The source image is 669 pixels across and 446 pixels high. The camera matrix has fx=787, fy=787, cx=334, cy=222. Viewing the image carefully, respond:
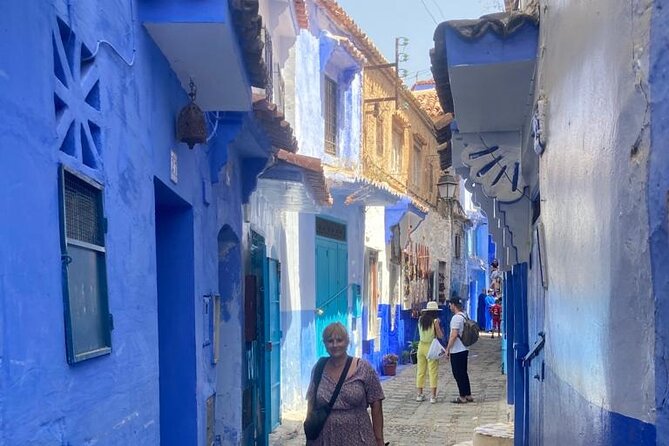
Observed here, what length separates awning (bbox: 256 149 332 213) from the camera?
8117 mm

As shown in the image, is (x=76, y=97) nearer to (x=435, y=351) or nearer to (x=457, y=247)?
(x=435, y=351)

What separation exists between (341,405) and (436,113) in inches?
844

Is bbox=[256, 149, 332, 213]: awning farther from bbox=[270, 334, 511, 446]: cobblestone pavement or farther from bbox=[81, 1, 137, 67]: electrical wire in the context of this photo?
bbox=[81, 1, 137, 67]: electrical wire

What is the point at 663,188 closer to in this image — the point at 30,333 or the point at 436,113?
the point at 30,333

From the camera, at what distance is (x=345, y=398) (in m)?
5.09

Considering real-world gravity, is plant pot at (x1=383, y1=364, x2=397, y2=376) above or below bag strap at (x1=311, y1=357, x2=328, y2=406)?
below

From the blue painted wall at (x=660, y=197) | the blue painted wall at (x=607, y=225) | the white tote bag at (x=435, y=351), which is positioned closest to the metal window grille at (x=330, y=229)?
the white tote bag at (x=435, y=351)

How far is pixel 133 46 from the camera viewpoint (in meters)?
4.21

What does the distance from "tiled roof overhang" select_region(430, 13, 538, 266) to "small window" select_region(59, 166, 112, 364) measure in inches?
101

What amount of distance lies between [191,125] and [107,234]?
1766mm

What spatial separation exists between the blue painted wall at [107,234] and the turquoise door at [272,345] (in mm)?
2529

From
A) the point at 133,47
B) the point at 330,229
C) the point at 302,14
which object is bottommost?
the point at 330,229

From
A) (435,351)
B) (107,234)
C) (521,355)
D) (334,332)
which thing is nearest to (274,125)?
(334,332)

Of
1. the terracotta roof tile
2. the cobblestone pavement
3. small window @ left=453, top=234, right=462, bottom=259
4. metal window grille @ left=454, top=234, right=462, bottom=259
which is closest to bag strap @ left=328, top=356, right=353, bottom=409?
the cobblestone pavement
